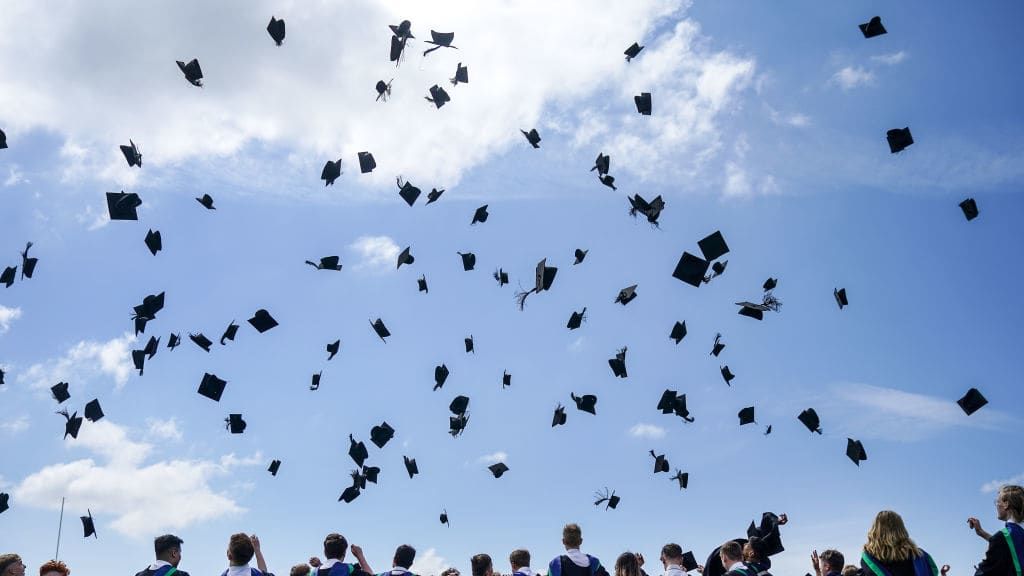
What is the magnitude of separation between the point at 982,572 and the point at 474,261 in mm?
9840

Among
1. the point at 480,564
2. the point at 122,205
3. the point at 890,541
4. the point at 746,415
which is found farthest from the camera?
the point at 746,415

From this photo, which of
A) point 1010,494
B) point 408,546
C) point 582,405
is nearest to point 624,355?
point 582,405

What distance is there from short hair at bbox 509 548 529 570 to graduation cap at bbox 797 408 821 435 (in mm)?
6870

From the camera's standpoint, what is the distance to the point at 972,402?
1161 centimetres

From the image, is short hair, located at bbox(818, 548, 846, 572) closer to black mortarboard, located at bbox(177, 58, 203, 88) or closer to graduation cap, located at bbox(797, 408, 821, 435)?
graduation cap, located at bbox(797, 408, 821, 435)

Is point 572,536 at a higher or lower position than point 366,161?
lower

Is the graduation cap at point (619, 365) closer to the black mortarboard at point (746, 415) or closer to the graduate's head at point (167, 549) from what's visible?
the black mortarboard at point (746, 415)

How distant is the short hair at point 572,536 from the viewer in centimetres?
692

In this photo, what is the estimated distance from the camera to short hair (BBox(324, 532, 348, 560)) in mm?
6754

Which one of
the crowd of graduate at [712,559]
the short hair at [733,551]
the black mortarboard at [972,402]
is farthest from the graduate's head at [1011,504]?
the black mortarboard at [972,402]

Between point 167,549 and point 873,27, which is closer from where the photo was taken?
point 167,549

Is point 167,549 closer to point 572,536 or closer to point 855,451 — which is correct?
point 572,536

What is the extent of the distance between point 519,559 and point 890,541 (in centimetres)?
307

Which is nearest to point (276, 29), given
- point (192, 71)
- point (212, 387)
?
point (192, 71)
